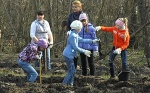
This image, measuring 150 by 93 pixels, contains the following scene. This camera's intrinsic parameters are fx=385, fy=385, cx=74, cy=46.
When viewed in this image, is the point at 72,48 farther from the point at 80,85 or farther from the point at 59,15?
the point at 59,15

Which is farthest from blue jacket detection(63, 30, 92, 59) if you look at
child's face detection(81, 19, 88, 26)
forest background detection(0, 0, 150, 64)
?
forest background detection(0, 0, 150, 64)

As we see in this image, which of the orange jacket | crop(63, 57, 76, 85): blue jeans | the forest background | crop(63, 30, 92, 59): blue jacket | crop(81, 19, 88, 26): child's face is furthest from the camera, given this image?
the forest background

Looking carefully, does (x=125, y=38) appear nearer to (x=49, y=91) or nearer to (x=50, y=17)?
(x=49, y=91)

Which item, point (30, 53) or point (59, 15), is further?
point (59, 15)

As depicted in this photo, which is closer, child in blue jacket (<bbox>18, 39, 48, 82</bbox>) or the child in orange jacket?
child in blue jacket (<bbox>18, 39, 48, 82</bbox>)

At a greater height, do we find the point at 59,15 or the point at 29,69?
the point at 59,15

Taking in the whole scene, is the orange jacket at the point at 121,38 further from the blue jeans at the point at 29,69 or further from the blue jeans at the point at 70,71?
the blue jeans at the point at 29,69

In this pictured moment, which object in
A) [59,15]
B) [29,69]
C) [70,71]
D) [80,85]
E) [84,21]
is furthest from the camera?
[59,15]

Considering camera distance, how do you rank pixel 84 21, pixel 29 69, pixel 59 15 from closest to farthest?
1. pixel 29 69
2. pixel 84 21
3. pixel 59 15

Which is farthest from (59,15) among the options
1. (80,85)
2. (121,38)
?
(80,85)

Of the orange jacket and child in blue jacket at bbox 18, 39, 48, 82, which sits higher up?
the orange jacket

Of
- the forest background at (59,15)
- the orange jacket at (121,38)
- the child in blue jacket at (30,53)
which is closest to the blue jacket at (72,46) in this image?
the child in blue jacket at (30,53)

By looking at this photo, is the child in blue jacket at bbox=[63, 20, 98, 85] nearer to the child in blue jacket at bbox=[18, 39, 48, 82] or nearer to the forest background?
the child in blue jacket at bbox=[18, 39, 48, 82]

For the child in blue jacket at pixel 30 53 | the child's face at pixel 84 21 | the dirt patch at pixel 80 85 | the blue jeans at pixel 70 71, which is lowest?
the dirt patch at pixel 80 85
